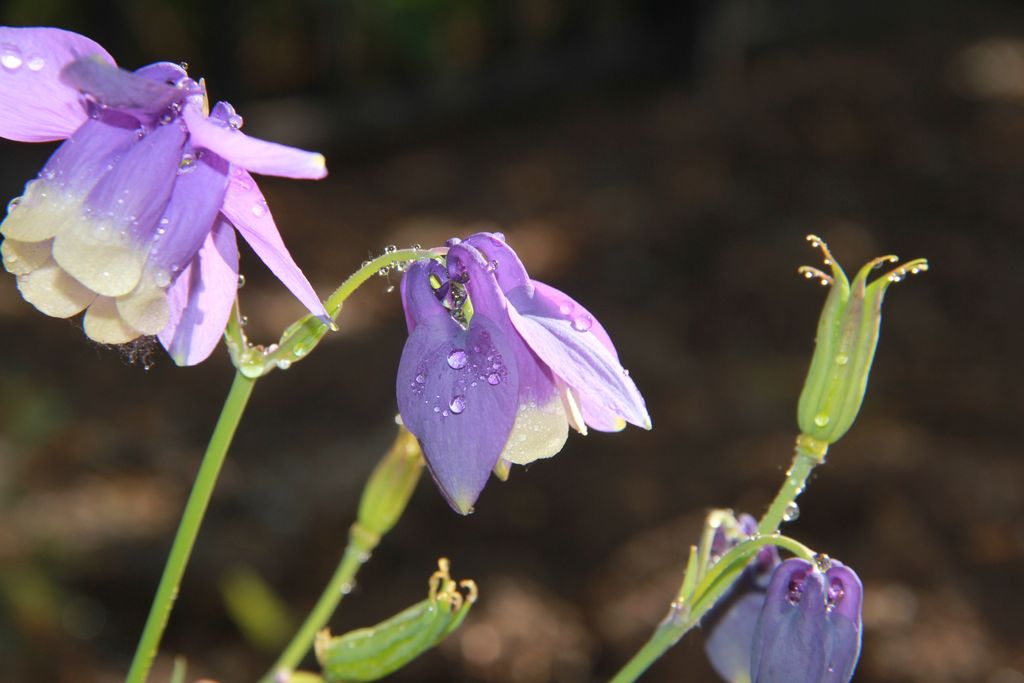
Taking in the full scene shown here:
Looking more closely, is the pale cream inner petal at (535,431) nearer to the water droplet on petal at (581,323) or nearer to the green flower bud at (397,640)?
the water droplet on petal at (581,323)

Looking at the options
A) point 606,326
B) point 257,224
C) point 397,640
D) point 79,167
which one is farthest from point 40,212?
point 606,326

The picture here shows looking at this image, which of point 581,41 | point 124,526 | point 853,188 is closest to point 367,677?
point 124,526

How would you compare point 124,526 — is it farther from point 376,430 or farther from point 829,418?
point 829,418

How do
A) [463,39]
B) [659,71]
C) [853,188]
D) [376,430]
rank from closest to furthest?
[376,430]
[853,188]
[463,39]
[659,71]

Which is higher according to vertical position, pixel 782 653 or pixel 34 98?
pixel 34 98

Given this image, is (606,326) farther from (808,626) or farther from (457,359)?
(457,359)

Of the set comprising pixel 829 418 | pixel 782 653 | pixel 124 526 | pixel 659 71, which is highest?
pixel 659 71
